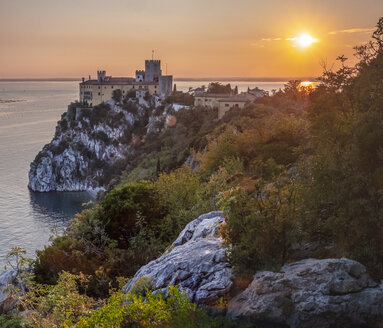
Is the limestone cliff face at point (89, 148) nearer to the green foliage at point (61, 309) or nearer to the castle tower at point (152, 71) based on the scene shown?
the castle tower at point (152, 71)

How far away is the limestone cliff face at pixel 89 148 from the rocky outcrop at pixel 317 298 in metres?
100

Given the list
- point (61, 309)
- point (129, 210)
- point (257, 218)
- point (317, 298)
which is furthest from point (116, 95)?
point (317, 298)

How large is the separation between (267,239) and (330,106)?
9130 mm

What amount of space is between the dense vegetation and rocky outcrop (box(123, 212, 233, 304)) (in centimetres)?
46

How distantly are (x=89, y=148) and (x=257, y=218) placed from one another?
10591 cm

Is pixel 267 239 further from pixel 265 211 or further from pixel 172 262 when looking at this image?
pixel 172 262

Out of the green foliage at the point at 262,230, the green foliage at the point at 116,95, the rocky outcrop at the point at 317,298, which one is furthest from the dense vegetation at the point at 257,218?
the green foliage at the point at 116,95

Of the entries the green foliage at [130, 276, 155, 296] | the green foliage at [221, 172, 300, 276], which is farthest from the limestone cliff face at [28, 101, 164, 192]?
the green foliage at [221, 172, 300, 276]

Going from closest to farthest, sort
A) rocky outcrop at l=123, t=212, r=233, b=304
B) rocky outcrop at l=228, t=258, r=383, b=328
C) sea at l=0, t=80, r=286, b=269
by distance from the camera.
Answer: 1. rocky outcrop at l=228, t=258, r=383, b=328
2. rocky outcrop at l=123, t=212, r=233, b=304
3. sea at l=0, t=80, r=286, b=269

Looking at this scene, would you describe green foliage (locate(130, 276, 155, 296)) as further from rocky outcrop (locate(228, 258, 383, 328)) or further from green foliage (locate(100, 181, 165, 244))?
green foliage (locate(100, 181, 165, 244))

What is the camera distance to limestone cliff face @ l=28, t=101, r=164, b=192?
109812 millimetres

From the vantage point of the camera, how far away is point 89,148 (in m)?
114

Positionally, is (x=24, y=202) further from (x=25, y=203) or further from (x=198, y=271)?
(x=198, y=271)

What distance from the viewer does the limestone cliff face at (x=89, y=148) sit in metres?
110
